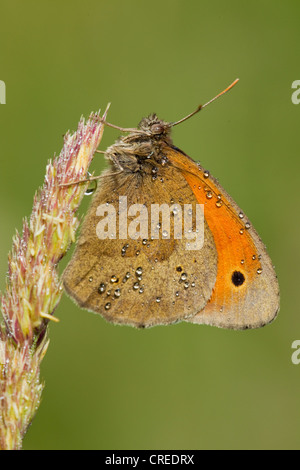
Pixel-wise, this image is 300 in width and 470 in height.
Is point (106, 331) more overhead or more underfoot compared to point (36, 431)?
more overhead

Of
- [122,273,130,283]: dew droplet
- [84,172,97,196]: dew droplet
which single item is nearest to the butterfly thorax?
[84,172,97,196]: dew droplet

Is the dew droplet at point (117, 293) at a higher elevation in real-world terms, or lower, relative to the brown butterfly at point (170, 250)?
lower

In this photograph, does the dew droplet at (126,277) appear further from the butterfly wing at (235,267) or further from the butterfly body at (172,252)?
the butterfly wing at (235,267)

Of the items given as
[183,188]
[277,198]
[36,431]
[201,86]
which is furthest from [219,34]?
[36,431]

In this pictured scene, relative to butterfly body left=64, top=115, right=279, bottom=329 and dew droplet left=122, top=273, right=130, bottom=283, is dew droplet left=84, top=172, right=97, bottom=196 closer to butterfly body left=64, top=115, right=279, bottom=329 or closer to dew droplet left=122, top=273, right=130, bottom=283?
butterfly body left=64, top=115, right=279, bottom=329

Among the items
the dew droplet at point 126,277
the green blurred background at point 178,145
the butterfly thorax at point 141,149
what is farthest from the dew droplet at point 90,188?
the green blurred background at point 178,145

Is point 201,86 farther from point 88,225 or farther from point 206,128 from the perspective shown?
point 88,225

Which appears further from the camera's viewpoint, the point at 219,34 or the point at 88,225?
the point at 219,34
